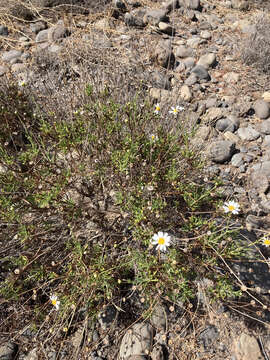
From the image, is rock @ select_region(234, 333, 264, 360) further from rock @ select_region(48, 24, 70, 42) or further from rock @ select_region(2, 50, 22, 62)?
rock @ select_region(48, 24, 70, 42)

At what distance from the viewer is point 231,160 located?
3.82m

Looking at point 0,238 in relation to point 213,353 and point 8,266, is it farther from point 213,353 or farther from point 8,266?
point 213,353

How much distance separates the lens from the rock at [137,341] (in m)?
2.40

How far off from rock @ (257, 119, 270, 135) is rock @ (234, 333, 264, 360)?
2.73 m

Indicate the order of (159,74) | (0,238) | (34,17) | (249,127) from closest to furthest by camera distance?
(0,238)
(249,127)
(159,74)
(34,17)

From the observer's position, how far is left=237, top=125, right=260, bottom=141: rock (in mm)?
4061

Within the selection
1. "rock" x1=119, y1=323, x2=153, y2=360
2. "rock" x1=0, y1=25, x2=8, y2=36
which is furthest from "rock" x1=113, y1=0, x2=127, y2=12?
"rock" x1=119, y1=323, x2=153, y2=360

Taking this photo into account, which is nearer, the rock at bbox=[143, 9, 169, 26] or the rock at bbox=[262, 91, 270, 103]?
the rock at bbox=[262, 91, 270, 103]

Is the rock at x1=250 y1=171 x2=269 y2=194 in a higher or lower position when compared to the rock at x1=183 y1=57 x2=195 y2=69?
lower

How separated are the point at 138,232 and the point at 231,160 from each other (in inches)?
77.0

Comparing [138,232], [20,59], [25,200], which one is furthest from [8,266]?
[20,59]

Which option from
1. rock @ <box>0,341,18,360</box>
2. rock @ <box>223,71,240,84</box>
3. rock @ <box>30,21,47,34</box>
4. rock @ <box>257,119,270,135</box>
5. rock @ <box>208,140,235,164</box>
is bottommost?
rock @ <box>0,341,18,360</box>

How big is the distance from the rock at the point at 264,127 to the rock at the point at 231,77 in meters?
0.98

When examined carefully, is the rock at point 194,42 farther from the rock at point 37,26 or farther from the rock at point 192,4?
the rock at point 37,26
